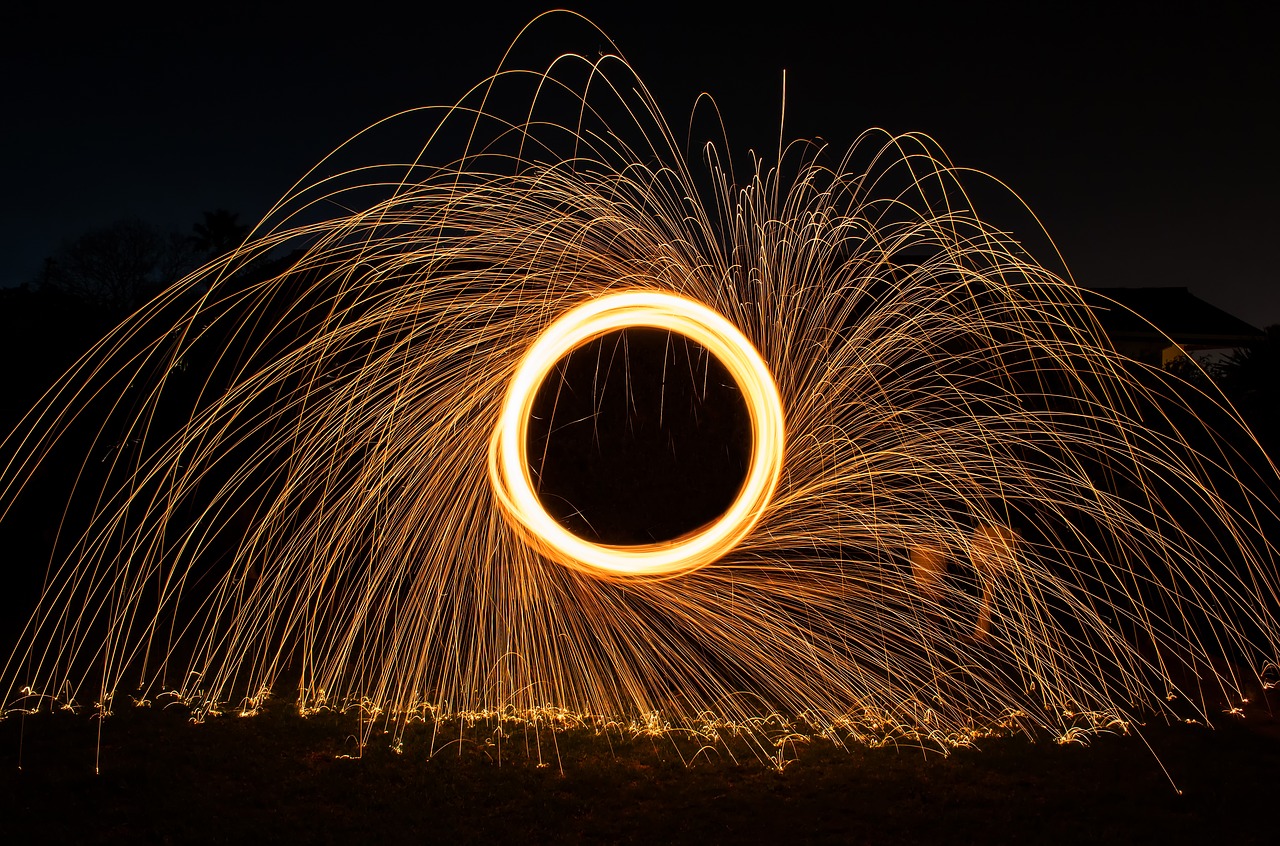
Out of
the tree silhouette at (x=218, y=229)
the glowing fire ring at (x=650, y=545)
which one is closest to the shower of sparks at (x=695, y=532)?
the glowing fire ring at (x=650, y=545)

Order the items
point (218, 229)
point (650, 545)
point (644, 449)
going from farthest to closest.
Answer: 1. point (218, 229)
2. point (644, 449)
3. point (650, 545)

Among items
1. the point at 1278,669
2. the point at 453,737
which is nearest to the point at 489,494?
the point at 453,737

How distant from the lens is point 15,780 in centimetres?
511

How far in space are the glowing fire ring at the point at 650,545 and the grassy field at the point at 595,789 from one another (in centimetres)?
125

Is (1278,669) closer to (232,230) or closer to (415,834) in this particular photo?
(415,834)

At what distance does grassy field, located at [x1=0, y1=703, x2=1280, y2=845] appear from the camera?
4.57 metres

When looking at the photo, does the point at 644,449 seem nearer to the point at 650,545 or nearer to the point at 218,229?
the point at 650,545

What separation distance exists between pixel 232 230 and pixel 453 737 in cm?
3711

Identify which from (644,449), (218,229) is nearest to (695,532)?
(644,449)

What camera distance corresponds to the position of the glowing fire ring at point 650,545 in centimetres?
484

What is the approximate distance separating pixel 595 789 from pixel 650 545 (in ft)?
4.56

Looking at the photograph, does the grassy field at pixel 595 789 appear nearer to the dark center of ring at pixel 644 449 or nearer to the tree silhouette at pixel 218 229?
the dark center of ring at pixel 644 449

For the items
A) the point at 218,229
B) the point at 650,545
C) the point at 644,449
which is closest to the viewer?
the point at 650,545

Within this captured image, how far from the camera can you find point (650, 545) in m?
4.97
